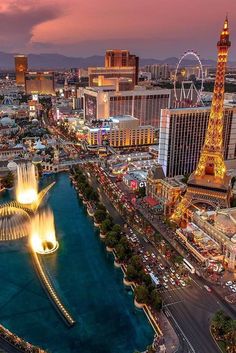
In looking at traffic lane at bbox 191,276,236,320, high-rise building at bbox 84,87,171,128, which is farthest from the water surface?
high-rise building at bbox 84,87,171,128

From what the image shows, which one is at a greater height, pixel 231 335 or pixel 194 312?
pixel 231 335

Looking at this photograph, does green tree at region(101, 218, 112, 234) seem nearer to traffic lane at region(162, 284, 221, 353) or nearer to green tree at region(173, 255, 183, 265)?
green tree at region(173, 255, 183, 265)

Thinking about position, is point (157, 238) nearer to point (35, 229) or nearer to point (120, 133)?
point (35, 229)

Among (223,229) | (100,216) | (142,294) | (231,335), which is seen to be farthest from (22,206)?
(231,335)

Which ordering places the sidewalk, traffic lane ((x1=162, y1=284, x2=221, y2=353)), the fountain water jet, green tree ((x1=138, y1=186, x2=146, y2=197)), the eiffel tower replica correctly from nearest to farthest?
the sidewalk → traffic lane ((x1=162, y1=284, x2=221, y2=353)) → the eiffel tower replica → the fountain water jet → green tree ((x1=138, y1=186, x2=146, y2=197))

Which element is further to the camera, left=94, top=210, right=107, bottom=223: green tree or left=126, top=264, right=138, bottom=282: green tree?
left=94, top=210, right=107, bottom=223: green tree

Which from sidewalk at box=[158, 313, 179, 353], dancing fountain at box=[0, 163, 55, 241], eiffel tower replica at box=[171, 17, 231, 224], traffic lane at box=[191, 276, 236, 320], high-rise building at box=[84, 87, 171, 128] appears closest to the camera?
sidewalk at box=[158, 313, 179, 353]

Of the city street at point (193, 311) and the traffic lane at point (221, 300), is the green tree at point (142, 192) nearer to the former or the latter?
the city street at point (193, 311)

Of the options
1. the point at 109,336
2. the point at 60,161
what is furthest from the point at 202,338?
the point at 60,161
